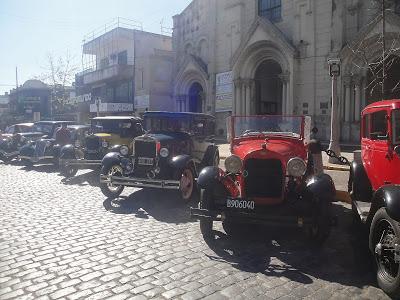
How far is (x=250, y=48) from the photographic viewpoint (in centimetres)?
2016

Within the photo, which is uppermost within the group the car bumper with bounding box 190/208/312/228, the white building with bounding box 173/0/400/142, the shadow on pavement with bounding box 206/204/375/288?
the white building with bounding box 173/0/400/142

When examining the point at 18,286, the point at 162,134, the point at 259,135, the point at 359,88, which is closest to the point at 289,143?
the point at 259,135

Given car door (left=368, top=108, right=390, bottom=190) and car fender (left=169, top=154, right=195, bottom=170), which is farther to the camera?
car fender (left=169, top=154, right=195, bottom=170)

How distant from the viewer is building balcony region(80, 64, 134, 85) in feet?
107

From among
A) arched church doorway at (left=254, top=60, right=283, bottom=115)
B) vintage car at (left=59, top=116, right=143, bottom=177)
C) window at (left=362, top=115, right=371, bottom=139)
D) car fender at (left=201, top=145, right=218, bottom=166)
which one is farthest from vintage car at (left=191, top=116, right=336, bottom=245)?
arched church doorway at (left=254, top=60, right=283, bottom=115)

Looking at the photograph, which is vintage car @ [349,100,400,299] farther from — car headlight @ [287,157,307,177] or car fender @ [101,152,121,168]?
car fender @ [101,152,121,168]

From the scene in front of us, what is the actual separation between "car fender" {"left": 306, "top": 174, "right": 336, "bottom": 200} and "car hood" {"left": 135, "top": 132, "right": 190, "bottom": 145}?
4080mm

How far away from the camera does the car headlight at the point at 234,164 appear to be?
522 centimetres

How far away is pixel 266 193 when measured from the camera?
5.07m

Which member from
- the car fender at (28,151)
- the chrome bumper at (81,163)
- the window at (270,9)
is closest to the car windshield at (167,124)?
the chrome bumper at (81,163)

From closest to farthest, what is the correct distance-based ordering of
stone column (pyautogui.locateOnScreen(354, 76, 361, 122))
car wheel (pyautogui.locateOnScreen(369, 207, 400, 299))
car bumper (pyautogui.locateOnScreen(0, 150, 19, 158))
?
car wheel (pyautogui.locateOnScreen(369, 207, 400, 299)) → car bumper (pyautogui.locateOnScreen(0, 150, 19, 158)) → stone column (pyautogui.locateOnScreen(354, 76, 361, 122))

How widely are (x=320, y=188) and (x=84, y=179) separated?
7951mm

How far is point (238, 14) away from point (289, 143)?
58.6ft

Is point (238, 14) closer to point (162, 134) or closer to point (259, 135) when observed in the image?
point (162, 134)
